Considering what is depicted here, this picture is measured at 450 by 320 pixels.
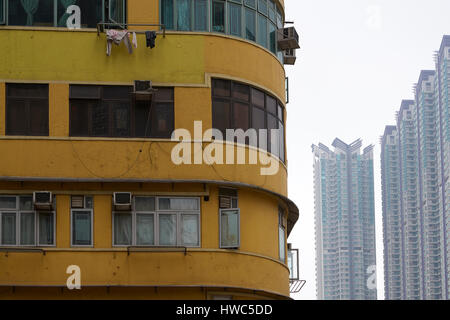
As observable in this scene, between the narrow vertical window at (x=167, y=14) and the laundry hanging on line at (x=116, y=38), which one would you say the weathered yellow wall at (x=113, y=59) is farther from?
the narrow vertical window at (x=167, y=14)

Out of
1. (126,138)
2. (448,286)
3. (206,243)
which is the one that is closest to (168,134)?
(126,138)

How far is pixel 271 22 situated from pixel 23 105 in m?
6.94

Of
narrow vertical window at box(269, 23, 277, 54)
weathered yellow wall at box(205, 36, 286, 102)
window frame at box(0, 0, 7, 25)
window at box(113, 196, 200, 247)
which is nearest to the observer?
window at box(113, 196, 200, 247)

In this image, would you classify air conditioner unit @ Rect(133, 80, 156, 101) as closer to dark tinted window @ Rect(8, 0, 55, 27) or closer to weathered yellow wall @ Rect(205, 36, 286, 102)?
weathered yellow wall @ Rect(205, 36, 286, 102)

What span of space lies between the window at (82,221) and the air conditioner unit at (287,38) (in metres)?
6.82

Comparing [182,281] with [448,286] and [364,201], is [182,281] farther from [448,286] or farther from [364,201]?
[364,201]

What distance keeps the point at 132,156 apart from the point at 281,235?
4736mm

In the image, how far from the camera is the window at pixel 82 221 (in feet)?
79.6

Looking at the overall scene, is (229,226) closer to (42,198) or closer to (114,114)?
(114,114)

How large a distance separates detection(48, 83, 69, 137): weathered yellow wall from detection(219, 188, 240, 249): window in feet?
13.3

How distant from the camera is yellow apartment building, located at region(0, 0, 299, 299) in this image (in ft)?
78.7

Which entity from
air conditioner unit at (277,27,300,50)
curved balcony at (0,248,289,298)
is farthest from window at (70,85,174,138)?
air conditioner unit at (277,27,300,50)

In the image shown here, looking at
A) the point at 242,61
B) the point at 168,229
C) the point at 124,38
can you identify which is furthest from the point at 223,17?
the point at 168,229

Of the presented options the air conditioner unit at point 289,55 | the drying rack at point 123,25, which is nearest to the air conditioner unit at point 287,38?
the air conditioner unit at point 289,55
